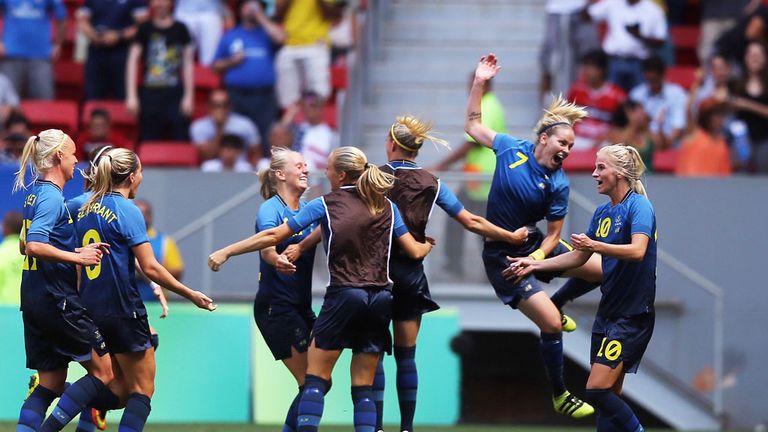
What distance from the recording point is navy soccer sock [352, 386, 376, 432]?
868cm

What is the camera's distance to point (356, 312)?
8.54 metres

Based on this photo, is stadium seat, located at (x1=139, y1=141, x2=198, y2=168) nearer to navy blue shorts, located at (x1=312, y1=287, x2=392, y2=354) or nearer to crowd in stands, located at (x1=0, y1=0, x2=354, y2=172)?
crowd in stands, located at (x1=0, y1=0, x2=354, y2=172)

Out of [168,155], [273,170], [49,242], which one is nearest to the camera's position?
[49,242]

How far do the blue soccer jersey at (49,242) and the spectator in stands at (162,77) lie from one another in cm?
647

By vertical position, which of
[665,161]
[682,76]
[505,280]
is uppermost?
[682,76]

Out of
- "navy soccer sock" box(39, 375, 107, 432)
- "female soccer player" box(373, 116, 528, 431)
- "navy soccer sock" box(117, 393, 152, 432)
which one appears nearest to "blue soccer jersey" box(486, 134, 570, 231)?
"female soccer player" box(373, 116, 528, 431)

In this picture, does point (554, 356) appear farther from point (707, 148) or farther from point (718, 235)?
point (707, 148)

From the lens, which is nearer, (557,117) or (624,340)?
(624,340)

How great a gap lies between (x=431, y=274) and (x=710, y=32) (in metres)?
5.54

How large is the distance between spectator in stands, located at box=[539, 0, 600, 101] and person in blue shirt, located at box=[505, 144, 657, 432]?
5.76 meters

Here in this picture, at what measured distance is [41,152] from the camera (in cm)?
834

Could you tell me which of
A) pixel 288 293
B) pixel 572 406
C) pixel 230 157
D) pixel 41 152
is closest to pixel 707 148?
pixel 230 157

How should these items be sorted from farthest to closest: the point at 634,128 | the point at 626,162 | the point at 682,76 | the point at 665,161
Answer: the point at 682,76
the point at 665,161
the point at 634,128
the point at 626,162

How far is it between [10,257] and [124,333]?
13.0 ft
